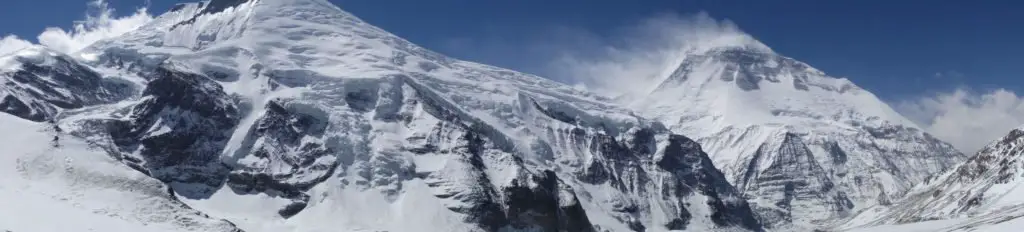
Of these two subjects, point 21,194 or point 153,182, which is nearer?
point 21,194

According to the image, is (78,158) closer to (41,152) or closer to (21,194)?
(41,152)

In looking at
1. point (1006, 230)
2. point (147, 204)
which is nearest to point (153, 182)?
point (147, 204)

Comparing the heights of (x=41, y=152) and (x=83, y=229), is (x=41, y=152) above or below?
above

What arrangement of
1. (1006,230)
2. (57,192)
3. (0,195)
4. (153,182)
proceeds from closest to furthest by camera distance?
(0,195) → (57,192) → (153,182) → (1006,230)

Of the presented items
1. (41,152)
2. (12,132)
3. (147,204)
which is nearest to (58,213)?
(147,204)

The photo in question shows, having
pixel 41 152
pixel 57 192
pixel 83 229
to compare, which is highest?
pixel 41 152

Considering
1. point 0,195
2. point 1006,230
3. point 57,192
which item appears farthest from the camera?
point 1006,230
